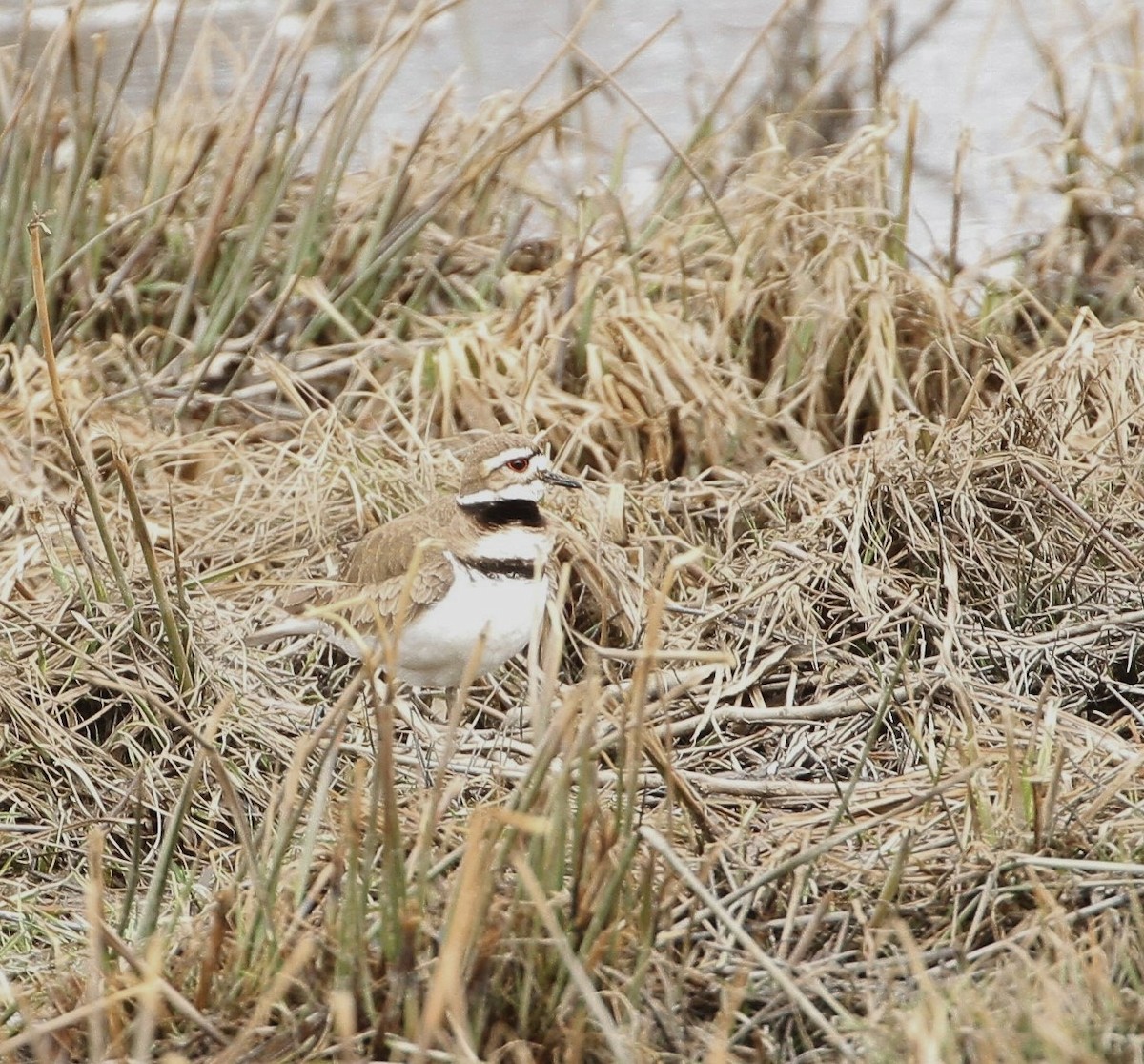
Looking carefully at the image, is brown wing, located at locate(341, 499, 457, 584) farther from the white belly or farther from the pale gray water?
the pale gray water

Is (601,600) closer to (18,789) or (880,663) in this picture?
(880,663)

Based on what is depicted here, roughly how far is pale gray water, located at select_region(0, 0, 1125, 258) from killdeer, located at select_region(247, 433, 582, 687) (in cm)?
275

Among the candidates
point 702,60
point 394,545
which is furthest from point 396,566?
point 702,60

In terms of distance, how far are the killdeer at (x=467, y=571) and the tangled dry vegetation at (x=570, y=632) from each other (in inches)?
6.3

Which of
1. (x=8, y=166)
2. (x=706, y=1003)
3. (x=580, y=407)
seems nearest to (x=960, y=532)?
(x=580, y=407)

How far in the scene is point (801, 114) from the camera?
7.02m

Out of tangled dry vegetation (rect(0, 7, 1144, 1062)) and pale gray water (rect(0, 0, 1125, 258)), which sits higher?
pale gray water (rect(0, 0, 1125, 258))

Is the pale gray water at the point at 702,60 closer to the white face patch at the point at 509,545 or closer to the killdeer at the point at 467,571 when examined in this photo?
the killdeer at the point at 467,571

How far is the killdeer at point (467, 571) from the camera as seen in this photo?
441 cm

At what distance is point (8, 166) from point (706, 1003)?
4148 millimetres

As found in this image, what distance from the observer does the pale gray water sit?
24.6 ft

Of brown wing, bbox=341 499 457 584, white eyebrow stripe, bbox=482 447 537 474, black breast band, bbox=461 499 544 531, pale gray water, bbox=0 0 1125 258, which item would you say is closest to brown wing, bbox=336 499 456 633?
brown wing, bbox=341 499 457 584

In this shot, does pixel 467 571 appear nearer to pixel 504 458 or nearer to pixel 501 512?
pixel 501 512

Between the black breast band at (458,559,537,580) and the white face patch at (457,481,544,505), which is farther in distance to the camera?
the white face patch at (457,481,544,505)
